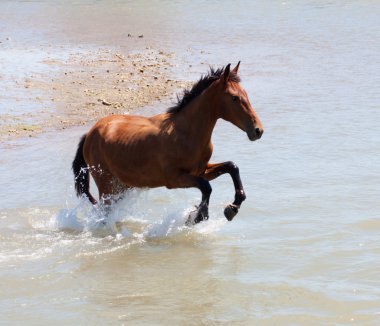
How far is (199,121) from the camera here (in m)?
8.20

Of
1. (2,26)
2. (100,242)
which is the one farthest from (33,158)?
(2,26)

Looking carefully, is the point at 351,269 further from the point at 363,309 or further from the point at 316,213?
the point at 316,213

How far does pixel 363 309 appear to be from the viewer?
6.20 meters

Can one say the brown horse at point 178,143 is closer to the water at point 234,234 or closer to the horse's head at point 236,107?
the horse's head at point 236,107

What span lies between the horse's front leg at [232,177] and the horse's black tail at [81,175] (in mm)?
1560

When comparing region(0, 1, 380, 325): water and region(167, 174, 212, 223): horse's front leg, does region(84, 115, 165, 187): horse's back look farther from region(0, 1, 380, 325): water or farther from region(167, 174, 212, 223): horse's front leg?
region(0, 1, 380, 325): water

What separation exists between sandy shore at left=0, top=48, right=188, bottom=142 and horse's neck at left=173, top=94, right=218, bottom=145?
501cm

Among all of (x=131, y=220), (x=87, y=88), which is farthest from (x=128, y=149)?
(x=87, y=88)

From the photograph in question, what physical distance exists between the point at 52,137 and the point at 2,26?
15492 millimetres

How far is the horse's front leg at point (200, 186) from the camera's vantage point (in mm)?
8019

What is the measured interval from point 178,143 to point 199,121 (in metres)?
0.28

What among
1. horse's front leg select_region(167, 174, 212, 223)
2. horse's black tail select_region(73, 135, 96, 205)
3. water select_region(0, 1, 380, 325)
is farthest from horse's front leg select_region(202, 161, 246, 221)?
horse's black tail select_region(73, 135, 96, 205)

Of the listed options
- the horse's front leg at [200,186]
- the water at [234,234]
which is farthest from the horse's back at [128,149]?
the water at [234,234]

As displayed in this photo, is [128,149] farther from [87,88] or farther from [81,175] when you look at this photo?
[87,88]
